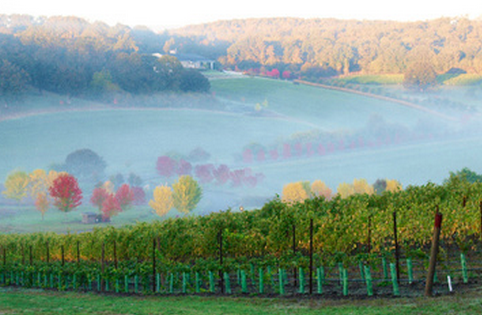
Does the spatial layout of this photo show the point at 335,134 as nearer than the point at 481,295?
No

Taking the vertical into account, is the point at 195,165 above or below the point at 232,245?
above

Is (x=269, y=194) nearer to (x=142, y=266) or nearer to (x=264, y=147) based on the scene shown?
(x=264, y=147)

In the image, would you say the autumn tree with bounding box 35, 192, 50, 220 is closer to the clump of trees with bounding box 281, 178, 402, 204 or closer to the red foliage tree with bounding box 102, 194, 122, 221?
the red foliage tree with bounding box 102, 194, 122, 221

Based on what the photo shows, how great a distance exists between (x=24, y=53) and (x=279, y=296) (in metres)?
184

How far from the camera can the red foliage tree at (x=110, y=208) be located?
118969 mm

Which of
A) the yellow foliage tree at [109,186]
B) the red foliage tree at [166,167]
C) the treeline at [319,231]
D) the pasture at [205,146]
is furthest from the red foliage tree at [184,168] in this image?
the treeline at [319,231]

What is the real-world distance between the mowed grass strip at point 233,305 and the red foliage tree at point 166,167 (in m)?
140

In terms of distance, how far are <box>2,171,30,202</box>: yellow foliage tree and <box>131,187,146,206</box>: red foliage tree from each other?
21.5 metres

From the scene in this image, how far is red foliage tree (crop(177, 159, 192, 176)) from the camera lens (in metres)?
168

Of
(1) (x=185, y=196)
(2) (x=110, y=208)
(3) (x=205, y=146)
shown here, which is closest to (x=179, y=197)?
(1) (x=185, y=196)

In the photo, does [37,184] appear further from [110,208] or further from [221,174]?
[221,174]

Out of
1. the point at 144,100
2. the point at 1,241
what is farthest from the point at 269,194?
the point at 1,241

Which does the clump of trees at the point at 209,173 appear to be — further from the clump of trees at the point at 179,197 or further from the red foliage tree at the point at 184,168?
the clump of trees at the point at 179,197

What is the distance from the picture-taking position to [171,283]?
25406 mm
